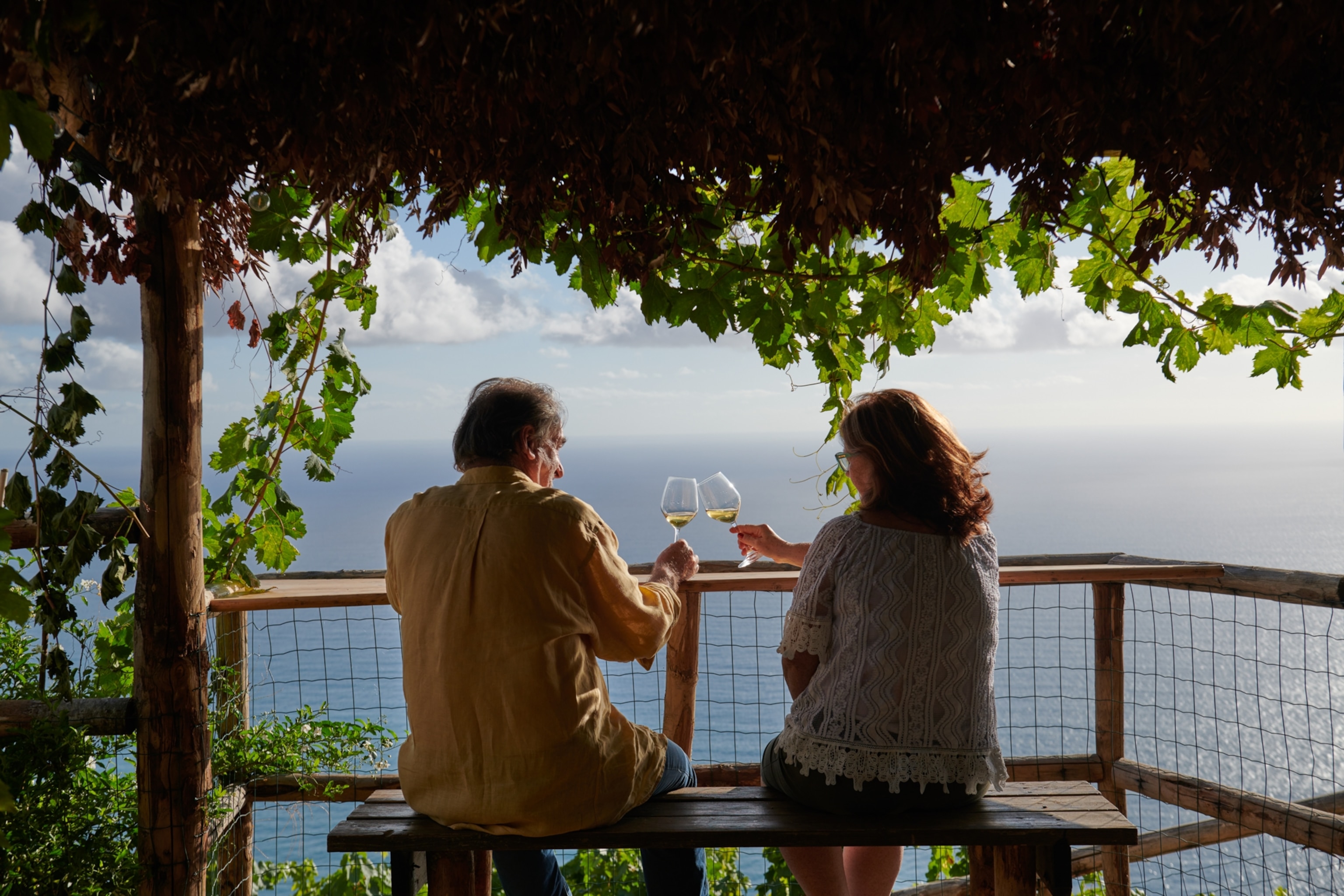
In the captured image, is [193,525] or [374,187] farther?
[193,525]

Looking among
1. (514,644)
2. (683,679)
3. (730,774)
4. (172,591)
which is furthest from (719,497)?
(172,591)

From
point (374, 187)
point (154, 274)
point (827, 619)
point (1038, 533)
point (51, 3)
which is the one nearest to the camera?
point (51, 3)

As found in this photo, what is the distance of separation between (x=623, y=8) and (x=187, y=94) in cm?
70

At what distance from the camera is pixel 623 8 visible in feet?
4.34

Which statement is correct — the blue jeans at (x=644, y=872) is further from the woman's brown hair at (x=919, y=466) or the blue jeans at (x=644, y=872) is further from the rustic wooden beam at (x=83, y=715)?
the rustic wooden beam at (x=83, y=715)

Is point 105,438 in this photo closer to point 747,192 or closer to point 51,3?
point 51,3

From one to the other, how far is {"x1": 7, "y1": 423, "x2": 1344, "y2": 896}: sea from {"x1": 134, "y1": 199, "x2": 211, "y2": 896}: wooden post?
181 mm

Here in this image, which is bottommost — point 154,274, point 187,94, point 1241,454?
point 1241,454

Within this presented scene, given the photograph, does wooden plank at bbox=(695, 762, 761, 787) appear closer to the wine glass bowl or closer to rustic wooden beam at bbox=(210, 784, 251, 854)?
the wine glass bowl

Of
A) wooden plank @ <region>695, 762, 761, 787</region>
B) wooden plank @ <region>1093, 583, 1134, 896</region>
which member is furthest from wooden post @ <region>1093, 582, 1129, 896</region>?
wooden plank @ <region>695, 762, 761, 787</region>

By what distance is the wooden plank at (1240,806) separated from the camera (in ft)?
9.16

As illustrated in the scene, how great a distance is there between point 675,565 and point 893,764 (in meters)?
0.70

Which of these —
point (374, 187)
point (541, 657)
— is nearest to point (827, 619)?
point (541, 657)

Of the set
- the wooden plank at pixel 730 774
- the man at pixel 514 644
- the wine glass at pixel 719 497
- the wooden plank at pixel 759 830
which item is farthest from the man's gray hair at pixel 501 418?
the wooden plank at pixel 730 774
